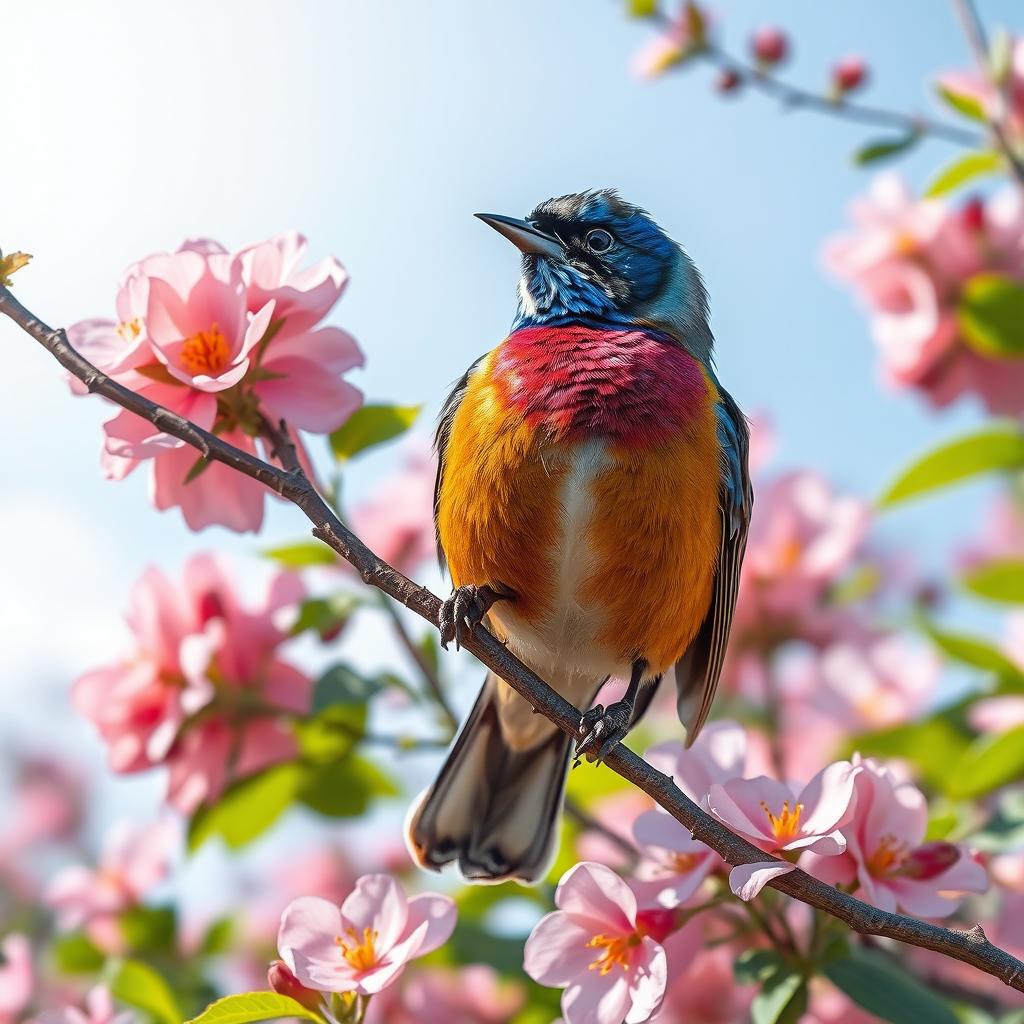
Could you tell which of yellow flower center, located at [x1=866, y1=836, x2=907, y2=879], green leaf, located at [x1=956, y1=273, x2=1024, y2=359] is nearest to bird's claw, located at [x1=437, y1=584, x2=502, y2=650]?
yellow flower center, located at [x1=866, y1=836, x2=907, y2=879]

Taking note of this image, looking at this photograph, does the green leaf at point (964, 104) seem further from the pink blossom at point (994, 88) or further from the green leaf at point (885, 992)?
the green leaf at point (885, 992)

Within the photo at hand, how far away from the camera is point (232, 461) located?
2.67m

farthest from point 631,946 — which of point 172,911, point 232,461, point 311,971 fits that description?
point 172,911

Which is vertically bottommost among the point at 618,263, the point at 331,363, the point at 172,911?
the point at 172,911

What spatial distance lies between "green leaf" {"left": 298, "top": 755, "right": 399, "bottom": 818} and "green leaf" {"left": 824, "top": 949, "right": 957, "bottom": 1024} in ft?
5.80

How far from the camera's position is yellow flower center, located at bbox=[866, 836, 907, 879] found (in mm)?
2838

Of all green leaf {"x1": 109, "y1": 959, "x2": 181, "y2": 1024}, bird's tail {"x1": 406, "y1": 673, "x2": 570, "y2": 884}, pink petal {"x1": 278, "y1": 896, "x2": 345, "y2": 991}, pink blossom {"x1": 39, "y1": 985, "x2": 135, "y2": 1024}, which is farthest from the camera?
bird's tail {"x1": 406, "y1": 673, "x2": 570, "y2": 884}

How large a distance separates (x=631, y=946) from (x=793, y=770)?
7.81 ft

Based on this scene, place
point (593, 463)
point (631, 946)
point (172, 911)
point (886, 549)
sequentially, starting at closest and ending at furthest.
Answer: point (631, 946)
point (593, 463)
point (172, 911)
point (886, 549)

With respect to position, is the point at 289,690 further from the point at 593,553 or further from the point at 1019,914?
the point at 1019,914

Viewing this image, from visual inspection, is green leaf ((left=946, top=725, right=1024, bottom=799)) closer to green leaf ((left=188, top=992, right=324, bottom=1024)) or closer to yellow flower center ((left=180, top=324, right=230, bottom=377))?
green leaf ((left=188, top=992, right=324, bottom=1024))

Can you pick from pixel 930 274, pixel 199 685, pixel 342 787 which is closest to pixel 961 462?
pixel 930 274

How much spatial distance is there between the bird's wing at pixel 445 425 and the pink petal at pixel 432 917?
143 centimetres

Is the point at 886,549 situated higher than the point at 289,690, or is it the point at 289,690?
the point at 886,549
